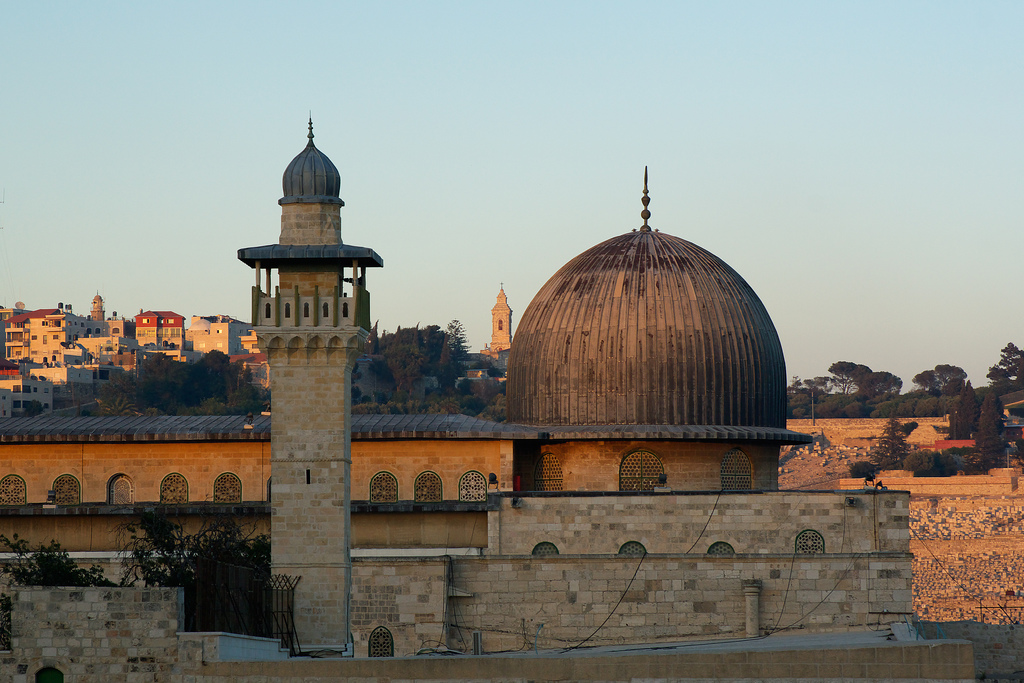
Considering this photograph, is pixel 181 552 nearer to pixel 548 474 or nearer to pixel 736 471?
pixel 548 474

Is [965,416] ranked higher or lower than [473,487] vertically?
higher

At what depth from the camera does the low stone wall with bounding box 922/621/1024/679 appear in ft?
100

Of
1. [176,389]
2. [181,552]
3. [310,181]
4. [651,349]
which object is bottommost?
[181,552]

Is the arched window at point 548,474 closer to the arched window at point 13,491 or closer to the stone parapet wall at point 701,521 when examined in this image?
the stone parapet wall at point 701,521

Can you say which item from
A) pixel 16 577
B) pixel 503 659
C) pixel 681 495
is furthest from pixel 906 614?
pixel 16 577

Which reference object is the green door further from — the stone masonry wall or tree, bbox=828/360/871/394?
tree, bbox=828/360/871/394

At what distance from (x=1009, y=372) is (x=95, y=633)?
13415 centimetres

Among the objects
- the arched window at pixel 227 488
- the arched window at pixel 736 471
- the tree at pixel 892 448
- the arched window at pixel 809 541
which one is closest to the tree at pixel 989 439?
the tree at pixel 892 448

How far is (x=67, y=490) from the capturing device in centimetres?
3288

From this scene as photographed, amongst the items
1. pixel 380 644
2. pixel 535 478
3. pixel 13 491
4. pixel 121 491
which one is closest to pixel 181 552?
pixel 380 644

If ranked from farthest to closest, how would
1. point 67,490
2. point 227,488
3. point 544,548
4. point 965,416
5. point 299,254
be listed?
point 965,416
point 67,490
point 227,488
point 544,548
point 299,254

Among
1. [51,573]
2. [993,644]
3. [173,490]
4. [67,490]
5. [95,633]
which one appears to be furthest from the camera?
[67,490]

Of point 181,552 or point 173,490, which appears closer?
point 181,552

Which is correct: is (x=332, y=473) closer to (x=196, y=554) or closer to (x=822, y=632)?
(x=196, y=554)
